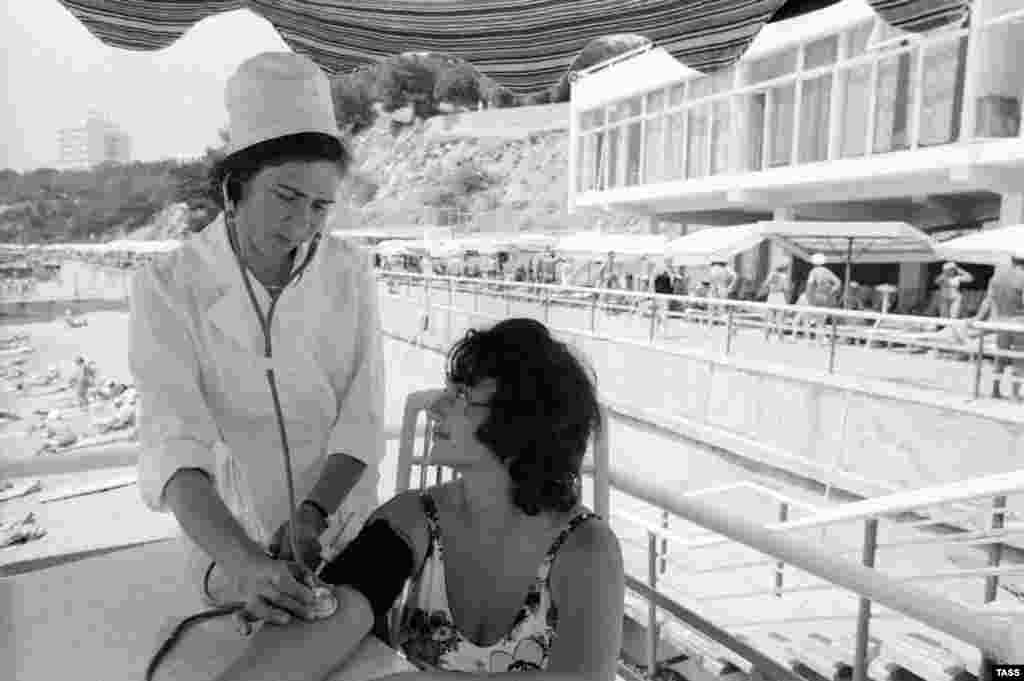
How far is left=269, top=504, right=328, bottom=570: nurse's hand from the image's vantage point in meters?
0.90

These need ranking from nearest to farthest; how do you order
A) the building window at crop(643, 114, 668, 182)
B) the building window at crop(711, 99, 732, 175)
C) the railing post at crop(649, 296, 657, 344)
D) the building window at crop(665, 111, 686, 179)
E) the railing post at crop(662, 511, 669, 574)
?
the railing post at crop(662, 511, 669, 574), the railing post at crop(649, 296, 657, 344), the building window at crop(711, 99, 732, 175), the building window at crop(665, 111, 686, 179), the building window at crop(643, 114, 668, 182)

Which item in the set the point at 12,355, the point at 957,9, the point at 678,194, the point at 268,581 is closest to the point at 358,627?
the point at 268,581

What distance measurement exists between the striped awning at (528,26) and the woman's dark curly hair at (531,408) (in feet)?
3.01

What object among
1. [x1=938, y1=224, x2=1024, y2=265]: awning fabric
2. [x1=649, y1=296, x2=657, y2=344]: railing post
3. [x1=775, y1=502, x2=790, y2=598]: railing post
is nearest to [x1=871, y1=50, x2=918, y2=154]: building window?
[x1=938, y1=224, x2=1024, y2=265]: awning fabric

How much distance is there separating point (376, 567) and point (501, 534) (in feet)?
0.48

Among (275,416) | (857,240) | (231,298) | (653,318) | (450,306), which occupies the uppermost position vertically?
(857,240)

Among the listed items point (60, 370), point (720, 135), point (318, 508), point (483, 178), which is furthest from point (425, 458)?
point (60, 370)

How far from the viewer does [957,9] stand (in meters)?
1.41

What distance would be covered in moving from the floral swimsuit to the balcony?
736 cm

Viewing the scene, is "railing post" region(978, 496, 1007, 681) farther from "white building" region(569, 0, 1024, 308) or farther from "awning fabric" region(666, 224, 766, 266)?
"awning fabric" region(666, 224, 766, 266)

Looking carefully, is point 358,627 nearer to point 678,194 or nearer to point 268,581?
point 268,581

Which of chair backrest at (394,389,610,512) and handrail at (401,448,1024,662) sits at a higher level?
chair backrest at (394,389,610,512)

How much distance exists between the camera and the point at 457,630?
0.88 m

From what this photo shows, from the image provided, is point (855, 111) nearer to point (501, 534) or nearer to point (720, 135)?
point (720, 135)
